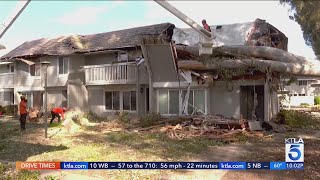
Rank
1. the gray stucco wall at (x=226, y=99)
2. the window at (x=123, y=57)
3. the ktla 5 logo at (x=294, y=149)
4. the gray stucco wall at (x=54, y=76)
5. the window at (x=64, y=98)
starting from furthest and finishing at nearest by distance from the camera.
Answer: the window at (x=64, y=98), the gray stucco wall at (x=54, y=76), the window at (x=123, y=57), the gray stucco wall at (x=226, y=99), the ktla 5 logo at (x=294, y=149)

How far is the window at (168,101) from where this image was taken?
21.7m

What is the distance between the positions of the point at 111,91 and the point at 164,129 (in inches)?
365

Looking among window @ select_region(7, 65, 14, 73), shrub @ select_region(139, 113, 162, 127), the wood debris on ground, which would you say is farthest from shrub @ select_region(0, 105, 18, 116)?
the wood debris on ground

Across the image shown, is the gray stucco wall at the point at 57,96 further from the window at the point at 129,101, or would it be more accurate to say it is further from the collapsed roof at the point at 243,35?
the collapsed roof at the point at 243,35

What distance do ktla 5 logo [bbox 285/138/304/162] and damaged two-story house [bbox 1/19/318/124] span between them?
36.1 ft

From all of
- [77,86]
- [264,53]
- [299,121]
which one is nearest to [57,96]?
[77,86]

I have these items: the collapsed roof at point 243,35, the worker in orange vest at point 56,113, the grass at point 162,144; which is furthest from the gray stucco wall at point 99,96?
the grass at point 162,144

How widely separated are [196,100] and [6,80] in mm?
21311

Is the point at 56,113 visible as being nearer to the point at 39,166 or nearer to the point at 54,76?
the point at 54,76

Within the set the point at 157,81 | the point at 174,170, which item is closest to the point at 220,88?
the point at 157,81

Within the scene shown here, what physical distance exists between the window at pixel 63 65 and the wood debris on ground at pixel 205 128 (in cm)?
1179

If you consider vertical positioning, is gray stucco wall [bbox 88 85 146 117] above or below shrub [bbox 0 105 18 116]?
above

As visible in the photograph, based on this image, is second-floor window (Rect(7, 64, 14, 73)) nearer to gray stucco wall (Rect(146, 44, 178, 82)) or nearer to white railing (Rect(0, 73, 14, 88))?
white railing (Rect(0, 73, 14, 88))

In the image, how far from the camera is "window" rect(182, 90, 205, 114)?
20766 millimetres
